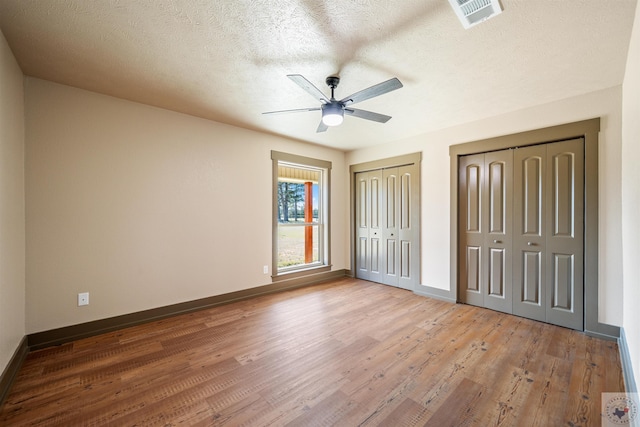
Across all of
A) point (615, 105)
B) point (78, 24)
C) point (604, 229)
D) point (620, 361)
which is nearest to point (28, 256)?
point (78, 24)

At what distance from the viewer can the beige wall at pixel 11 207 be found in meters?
1.90

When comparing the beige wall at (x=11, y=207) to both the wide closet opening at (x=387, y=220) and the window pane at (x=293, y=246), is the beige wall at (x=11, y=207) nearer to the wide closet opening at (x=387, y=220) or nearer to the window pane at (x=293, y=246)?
the window pane at (x=293, y=246)

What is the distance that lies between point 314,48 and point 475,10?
1.08 metres

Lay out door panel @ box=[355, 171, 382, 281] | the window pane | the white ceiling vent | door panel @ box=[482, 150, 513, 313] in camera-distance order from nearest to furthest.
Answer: the white ceiling vent < door panel @ box=[482, 150, 513, 313] < the window pane < door panel @ box=[355, 171, 382, 281]

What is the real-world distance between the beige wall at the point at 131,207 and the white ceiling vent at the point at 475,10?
9.93 feet

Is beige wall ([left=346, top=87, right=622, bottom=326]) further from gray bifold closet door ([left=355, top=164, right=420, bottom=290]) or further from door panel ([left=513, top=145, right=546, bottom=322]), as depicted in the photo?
door panel ([left=513, top=145, right=546, bottom=322])

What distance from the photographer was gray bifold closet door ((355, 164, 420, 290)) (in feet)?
14.2

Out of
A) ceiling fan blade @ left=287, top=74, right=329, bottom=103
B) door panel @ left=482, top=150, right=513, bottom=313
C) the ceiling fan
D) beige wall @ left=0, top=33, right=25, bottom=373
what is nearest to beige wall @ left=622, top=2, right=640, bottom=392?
door panel @ left=482, top=150, right=513, bottom=313

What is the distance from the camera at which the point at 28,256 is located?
95.9 inches

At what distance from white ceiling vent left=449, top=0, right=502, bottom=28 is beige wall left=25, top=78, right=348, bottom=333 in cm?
303

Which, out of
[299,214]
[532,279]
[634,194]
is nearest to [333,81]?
[634,194]

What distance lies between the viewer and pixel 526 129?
3.18 meters

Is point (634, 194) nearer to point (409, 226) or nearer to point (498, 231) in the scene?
point (498, 231)

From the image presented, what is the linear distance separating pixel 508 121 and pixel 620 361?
2.63 metres
